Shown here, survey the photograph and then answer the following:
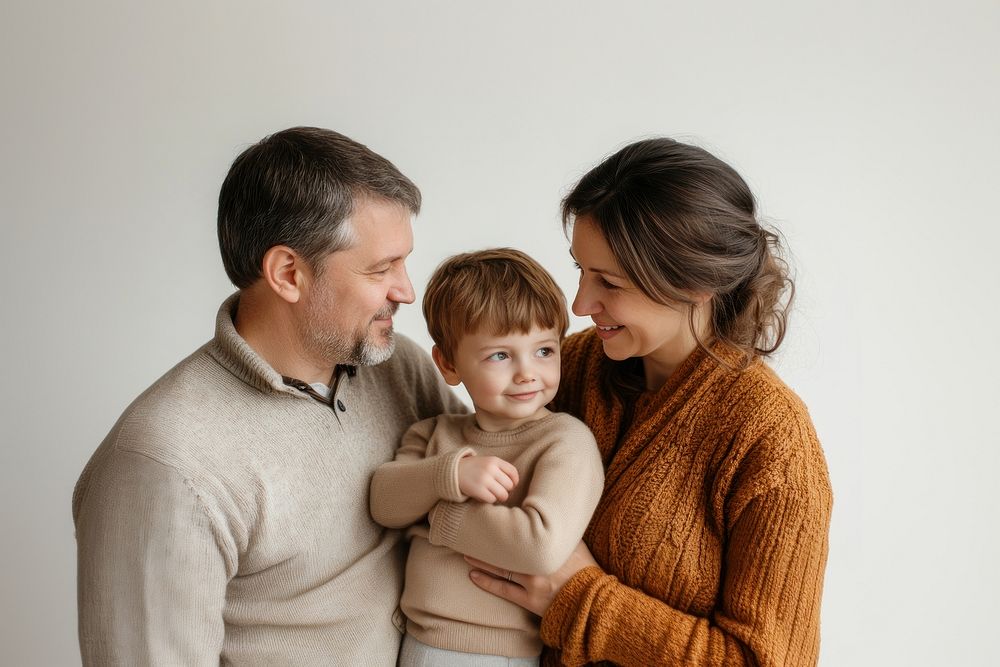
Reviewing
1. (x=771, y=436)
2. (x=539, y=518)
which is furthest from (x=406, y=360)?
(x=771, y=436)

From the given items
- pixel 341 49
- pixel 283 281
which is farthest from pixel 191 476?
pixel 341 49

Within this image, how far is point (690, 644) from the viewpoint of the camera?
1.61 m

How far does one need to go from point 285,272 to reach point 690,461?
873 millimetres

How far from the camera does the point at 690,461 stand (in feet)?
5.61

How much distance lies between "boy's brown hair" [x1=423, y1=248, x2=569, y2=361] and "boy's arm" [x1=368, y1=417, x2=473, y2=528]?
230 mm

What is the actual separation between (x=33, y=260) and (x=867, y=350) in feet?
8.62

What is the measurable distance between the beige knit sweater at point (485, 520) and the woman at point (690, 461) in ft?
0.20

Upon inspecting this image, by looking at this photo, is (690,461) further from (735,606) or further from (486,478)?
(486,478)

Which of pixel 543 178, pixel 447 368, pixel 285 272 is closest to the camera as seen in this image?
pixel 285 272

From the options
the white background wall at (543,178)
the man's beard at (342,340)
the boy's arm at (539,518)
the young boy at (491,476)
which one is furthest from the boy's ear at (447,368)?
the white background wall at (543,178)

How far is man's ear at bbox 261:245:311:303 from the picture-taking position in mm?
1755

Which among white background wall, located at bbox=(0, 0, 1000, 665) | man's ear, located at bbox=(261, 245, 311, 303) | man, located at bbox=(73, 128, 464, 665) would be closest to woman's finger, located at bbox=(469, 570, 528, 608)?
man, located at bbox=(73, 128, 464, 665)

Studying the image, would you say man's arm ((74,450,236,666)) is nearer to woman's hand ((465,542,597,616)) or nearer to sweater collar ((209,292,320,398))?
sweater collar ((209,292,320,398))

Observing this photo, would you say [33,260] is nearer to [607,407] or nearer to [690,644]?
[607,407]
